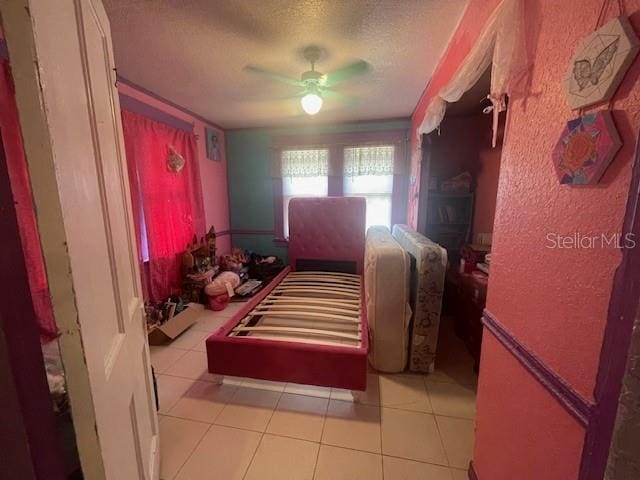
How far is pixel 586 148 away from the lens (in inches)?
24.8

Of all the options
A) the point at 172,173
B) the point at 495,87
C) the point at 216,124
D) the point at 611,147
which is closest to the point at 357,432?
the point at 611,147

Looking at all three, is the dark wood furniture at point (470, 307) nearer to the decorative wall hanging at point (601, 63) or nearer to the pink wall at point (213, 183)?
the decorative wall hanging at point (601, 63)

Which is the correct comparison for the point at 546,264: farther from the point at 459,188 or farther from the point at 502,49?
the point at 459,188

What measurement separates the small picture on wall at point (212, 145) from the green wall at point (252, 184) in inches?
10.8

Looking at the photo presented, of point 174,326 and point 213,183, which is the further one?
point 213,183

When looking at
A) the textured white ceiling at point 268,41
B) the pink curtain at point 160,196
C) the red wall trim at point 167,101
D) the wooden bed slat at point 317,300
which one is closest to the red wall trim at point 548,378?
the wooden bed slat at point 317,300

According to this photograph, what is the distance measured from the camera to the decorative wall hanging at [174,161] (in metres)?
3.01

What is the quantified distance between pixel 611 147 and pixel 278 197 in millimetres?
3949

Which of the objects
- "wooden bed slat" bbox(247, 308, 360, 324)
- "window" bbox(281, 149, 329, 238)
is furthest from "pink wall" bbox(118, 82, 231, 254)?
"wooden bed slat" bbox(247, 308, 360, 324)

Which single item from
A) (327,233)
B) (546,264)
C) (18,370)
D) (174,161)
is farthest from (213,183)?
(546,264)

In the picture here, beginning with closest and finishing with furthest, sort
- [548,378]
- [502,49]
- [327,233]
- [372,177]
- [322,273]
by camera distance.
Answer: [548,378]
[502,49]
[322,273]
[327,233]
[372,177]

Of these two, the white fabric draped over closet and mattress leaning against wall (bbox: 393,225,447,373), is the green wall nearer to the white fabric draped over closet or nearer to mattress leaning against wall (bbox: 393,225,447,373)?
mattress leaning against wall (bbox: 393,225,447,373)

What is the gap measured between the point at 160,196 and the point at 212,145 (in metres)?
1.42

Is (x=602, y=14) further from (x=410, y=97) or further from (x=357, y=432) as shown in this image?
(x=410, y=97)
